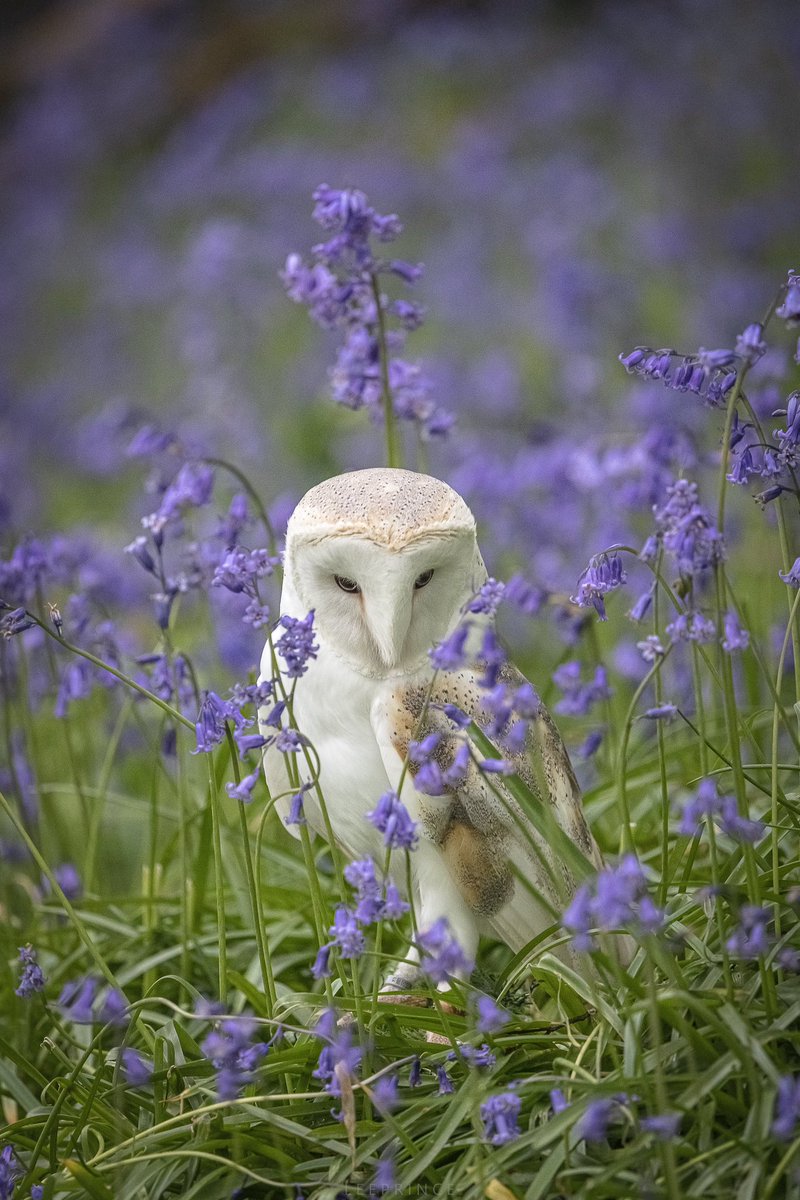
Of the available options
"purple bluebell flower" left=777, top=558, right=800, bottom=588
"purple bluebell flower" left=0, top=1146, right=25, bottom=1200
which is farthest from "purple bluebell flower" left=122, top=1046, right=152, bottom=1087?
"purple bluebell flower" left=777, top=558, right=800, bottom=588

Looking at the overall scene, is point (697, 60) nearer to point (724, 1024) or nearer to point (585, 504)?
point (585, 504)

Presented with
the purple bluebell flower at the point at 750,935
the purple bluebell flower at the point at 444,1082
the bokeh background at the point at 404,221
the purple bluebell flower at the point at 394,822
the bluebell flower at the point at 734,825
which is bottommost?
the purple bluebell flower at the point at 444,1082

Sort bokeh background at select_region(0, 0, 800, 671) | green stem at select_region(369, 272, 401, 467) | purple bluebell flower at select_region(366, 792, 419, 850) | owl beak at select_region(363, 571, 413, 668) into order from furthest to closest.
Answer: bokeh background at select_region(0, 0, 800, 671), green stem at select_region(369, 272, 401, 467), owl beak at select_region(363, 571, 413, 668), purple bluebell flower at select_region(366, 792, 419, 850)

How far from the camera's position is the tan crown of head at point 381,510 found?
171 centimetres

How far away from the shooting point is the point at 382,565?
67.2 inches

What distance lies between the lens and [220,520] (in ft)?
7.31

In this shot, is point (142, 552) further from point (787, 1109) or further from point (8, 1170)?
point (787, 1109)

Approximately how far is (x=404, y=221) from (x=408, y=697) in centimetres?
655

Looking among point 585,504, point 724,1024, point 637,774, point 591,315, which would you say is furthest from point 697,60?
point 724,1024

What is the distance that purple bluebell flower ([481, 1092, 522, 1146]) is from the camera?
1489mm

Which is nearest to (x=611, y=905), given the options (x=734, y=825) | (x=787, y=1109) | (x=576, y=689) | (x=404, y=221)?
(x=734, y=825)

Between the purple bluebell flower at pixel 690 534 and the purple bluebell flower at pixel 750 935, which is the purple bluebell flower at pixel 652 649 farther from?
the purple bluebell flower at pixel 750 935

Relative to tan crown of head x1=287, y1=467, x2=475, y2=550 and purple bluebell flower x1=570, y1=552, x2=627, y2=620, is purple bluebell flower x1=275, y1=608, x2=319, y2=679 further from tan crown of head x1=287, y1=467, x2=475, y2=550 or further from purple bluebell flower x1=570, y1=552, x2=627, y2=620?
purple bluebell flower x1=570, y1=552, x2=627, y2=620

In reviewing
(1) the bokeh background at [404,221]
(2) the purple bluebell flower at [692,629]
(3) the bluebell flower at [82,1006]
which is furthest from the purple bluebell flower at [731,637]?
(1) the bokeh background at [404,221]
